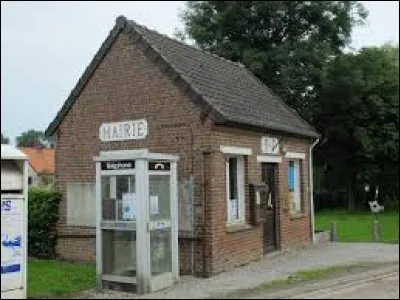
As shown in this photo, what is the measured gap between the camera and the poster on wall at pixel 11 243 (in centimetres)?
1022

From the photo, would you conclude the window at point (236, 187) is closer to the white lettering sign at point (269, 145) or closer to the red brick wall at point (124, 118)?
the white lettering sign at point (269, 145)

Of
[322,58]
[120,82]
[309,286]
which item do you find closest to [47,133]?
[120,82]

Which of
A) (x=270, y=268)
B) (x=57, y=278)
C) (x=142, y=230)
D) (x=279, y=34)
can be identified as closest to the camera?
(x=142, y=230)

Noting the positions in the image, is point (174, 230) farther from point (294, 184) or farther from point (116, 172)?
point (294, 184)

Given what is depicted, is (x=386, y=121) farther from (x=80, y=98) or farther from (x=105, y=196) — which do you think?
(x=105, y=196)

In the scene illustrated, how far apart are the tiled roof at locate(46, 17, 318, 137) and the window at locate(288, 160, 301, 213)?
1002 millimetres

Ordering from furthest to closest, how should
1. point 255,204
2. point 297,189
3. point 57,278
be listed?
point 297,189 < point 255,204 < point 57,278

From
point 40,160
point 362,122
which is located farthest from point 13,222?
point 40,160

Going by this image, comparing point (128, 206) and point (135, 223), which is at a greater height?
point (128, 206)

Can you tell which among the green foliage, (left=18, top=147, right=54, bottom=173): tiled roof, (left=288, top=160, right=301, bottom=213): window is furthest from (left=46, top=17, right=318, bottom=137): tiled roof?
(left=18, top=147, right=54, bottom=173): tiled roof

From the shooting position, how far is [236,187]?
1586 centimetres

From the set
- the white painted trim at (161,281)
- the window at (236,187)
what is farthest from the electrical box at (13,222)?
the window at (236,187)

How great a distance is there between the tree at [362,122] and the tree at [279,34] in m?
1.89

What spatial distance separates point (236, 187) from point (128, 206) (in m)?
4.45
